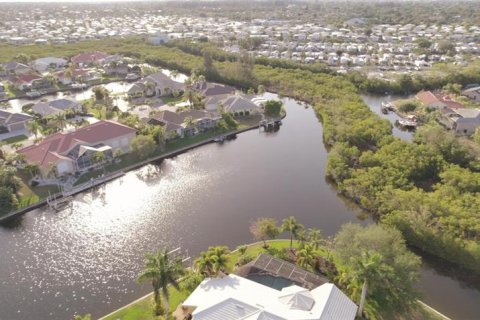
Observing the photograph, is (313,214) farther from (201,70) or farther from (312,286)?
(201,70)

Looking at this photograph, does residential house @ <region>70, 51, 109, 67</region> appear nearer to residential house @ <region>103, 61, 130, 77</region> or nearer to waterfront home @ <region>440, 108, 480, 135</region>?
residential house @ <region>103, 61, 130, 77</region>

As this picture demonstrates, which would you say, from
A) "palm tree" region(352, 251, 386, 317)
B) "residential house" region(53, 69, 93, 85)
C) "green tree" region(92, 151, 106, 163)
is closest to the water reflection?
"palm tree" region(352, 251, 386, 317)

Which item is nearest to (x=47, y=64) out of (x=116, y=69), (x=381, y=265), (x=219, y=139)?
(x=116, y=69)

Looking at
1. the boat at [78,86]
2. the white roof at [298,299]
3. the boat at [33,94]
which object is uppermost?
the white roof at [298,299]

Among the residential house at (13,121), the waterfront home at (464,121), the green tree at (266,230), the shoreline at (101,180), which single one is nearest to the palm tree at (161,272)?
the green tree at (266,230)

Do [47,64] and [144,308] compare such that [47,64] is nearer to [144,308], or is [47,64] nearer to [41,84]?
[41,84]

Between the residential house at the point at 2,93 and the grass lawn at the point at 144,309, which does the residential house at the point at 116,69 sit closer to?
the residential house at the point at 2,93

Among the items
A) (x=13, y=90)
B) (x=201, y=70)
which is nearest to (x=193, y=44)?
(x=201, y=70)
